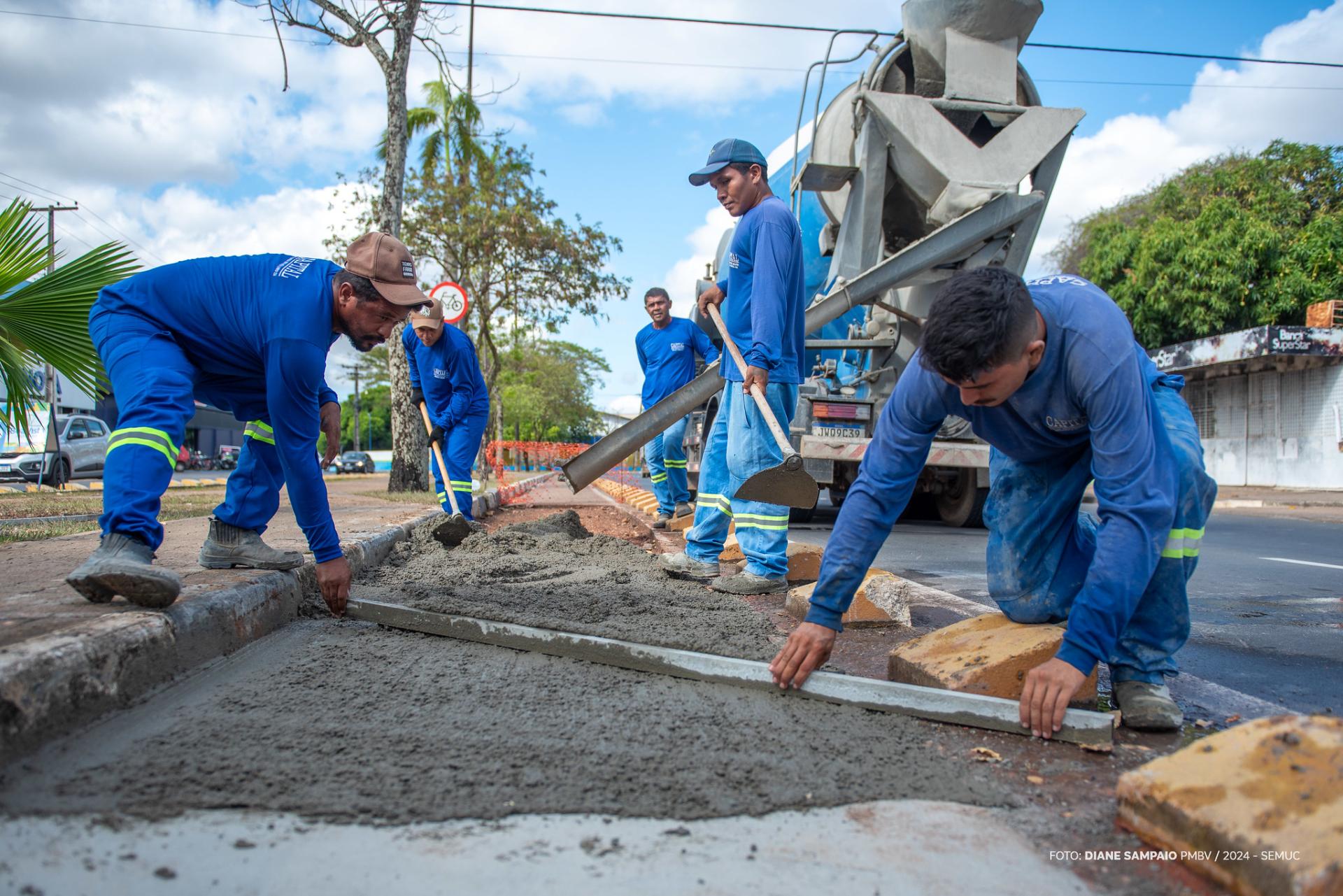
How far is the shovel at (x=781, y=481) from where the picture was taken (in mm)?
3398

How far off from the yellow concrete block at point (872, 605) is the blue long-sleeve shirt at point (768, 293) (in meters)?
1.02

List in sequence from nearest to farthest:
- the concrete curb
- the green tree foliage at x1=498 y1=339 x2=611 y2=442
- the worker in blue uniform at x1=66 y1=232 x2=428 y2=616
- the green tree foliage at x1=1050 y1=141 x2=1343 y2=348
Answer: the concrete curb → the worker in blue uniform at x1=66 y1=232 x2=428 y2=616 → the green tree foliage at x1=1050 y1=141 x2=1343 y2=348 → the green tree foliage at x1=498 y1=339 x2=611 y2=442

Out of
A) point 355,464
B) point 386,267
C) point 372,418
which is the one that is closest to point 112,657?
point 386,267

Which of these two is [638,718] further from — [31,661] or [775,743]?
[31,661]

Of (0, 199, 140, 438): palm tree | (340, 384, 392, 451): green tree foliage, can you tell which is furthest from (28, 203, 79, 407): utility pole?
(340, 384, 392, 451): green tree foliage

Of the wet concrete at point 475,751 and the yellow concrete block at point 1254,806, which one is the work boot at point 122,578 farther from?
the yellow concrete block at point 1254,806

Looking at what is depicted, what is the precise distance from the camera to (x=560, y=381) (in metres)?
47.8

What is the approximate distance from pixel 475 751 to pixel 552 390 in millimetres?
46413

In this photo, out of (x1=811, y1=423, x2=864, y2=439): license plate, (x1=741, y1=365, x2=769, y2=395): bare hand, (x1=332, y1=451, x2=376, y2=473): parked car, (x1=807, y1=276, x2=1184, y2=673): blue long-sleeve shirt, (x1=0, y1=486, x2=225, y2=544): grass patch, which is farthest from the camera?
(x1=332, y1=451, x2=376, y2=473): parked car

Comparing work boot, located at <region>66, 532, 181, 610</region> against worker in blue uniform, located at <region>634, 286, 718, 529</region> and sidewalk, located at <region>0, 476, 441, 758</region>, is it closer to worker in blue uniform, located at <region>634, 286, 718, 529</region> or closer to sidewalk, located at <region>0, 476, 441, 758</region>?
sidewalk, located at <region>0, 476, 441, 758</region>

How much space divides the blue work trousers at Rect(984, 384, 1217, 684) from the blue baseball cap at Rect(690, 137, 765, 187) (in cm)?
199

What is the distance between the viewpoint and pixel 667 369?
7344 mm

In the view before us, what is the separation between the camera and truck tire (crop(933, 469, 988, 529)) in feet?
24.6

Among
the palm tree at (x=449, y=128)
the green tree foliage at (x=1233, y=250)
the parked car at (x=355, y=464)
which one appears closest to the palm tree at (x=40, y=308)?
the palm tree at (x=449, y=128)
